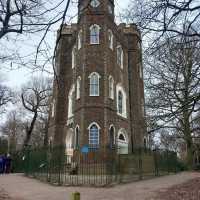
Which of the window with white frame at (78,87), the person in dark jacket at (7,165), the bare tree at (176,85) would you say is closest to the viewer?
the bare tree at (176,85)

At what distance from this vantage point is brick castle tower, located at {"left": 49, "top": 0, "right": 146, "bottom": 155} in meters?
24.5

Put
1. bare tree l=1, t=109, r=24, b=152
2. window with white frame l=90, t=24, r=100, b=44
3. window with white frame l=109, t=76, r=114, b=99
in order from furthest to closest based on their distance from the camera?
bare tree l=1, t=109, r=24, b=152, window with white frame l=90, t=24, r=100, b=44, window with white frame l=109, t=76, r=114, b=99

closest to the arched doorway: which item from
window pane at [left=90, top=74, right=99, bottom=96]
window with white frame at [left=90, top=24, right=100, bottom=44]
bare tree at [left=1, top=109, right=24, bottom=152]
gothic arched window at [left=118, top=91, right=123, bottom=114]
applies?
gothic arched window at [left=118, top=91, right=123, bottom=114]

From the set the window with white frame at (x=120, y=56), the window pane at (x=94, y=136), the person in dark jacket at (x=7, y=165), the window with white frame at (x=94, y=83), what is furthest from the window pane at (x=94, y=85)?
the person in dark jacket at (x=7, y=165)

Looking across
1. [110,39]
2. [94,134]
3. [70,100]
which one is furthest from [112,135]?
[110,39]

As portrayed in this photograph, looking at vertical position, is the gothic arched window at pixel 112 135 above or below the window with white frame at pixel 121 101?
below

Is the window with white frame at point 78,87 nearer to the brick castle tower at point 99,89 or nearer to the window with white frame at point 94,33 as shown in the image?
the brick castle tower at point 99,89

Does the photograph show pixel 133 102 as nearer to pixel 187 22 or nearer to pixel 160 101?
pixel 160 101

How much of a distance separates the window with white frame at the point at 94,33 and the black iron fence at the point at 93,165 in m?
9.29

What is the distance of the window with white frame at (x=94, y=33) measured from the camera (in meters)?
26.6

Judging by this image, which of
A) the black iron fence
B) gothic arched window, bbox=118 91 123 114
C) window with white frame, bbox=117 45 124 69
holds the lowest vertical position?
the black iron fence

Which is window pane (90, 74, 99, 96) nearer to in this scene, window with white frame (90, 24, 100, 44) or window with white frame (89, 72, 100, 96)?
window with white frame (89, 72, 100, 96)

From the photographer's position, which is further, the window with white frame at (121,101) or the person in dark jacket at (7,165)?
the window with white frame at (121,101)

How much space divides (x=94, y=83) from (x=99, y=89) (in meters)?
0.70
